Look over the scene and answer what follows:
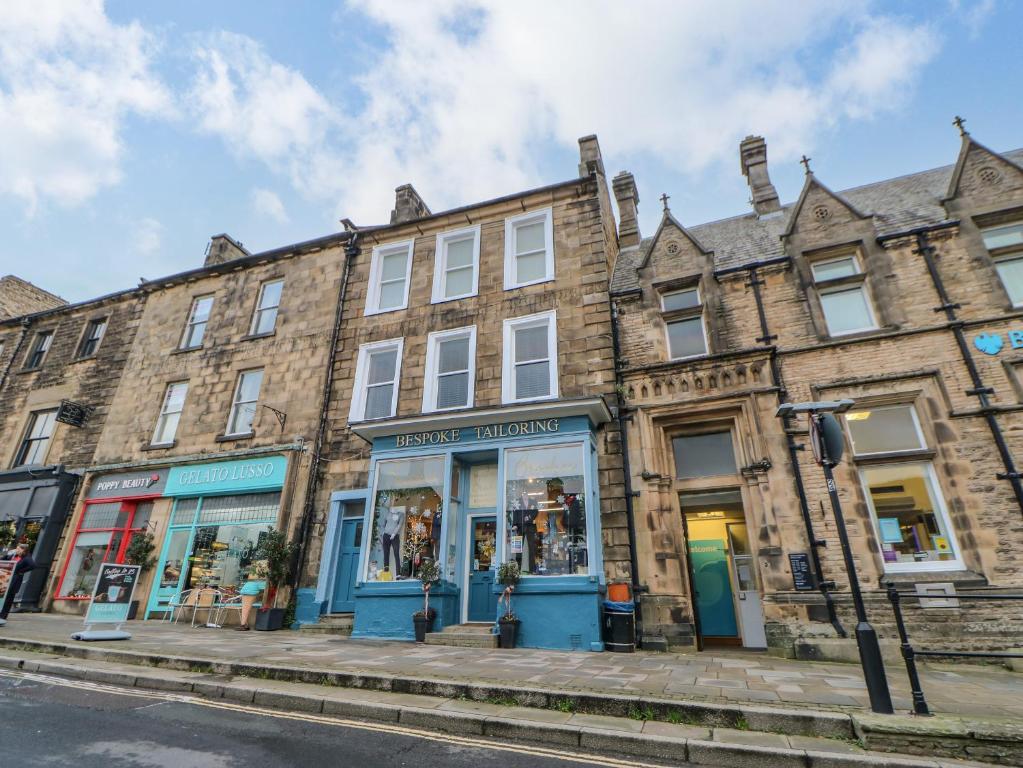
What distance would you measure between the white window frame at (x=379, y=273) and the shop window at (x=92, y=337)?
11663 millimetres

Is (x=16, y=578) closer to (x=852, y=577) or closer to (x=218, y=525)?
(x=218, y=525)

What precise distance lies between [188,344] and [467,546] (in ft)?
42.4

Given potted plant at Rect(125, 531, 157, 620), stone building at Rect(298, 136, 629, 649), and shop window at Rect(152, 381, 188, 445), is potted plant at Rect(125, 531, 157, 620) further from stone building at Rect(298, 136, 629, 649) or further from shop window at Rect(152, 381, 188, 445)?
stone building at Rect(298, 136, 629, 649)

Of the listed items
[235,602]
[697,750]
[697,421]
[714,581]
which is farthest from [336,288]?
[697,750]

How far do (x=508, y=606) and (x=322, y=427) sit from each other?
7.32 metres

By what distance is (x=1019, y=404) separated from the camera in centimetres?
905

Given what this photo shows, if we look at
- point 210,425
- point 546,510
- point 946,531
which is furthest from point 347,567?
point 946,531

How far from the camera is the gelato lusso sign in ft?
31.2

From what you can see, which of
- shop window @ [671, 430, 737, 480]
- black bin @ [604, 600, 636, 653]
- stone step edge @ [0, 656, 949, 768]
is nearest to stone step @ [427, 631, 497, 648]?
black bin @ [604, 600, 636, 653]

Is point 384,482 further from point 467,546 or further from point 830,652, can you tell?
point 830,652

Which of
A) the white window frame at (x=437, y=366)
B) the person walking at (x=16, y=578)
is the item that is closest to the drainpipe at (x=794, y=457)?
the white window frame at (x=437, y=366)

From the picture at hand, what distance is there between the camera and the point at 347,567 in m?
12.5

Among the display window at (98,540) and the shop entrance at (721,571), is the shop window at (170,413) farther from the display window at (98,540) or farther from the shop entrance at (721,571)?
the shop entrance at (721,571)

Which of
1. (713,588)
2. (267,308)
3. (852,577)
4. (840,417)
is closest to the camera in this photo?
(852,577)
